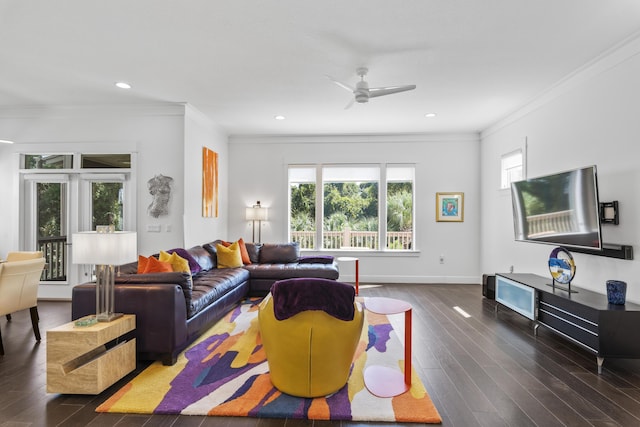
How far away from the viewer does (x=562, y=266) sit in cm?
363

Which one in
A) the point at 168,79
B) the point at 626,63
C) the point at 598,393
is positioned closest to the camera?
the point at 598,393

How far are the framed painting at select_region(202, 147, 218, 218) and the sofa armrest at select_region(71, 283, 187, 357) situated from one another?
2.82m

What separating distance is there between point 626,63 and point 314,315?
3759 millimetres

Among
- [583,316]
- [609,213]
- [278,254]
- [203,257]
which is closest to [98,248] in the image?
[203,257]

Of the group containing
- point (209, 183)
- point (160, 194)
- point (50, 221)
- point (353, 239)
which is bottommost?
point (353, 239)

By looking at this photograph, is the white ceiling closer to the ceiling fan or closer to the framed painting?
the ceiling fan

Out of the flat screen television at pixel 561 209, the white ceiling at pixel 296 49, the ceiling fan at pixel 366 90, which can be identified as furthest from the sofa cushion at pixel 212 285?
the flat screen television at pixel 561 209

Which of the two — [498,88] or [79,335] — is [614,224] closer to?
[498,88]

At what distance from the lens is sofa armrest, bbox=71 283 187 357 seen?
9.43 ft

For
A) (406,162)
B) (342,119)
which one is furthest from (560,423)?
(406,162)

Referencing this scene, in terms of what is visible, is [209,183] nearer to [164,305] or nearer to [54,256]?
[54,256]

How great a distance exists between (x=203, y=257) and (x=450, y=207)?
4697 mm

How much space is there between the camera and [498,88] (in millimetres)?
4309

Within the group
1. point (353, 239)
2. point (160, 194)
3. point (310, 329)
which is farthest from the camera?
point (353, 239)
